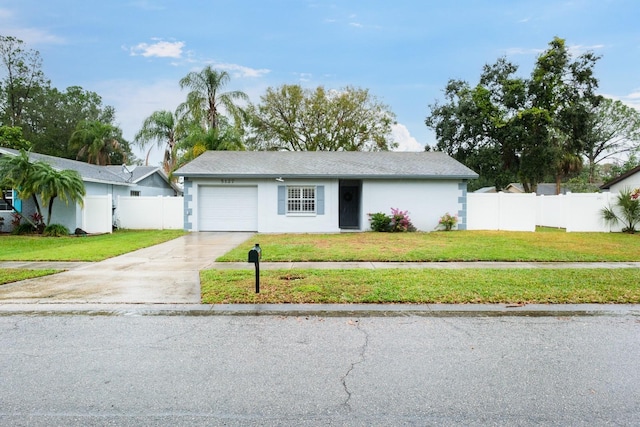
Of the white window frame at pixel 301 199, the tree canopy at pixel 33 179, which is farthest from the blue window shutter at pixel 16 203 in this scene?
the white window frame at pixel 301 199

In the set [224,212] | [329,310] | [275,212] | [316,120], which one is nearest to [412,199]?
[275,212]

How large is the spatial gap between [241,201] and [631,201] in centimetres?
1678

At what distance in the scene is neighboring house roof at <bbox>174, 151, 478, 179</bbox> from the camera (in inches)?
651

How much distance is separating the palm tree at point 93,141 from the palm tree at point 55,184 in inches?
790

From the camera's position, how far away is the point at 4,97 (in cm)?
3725

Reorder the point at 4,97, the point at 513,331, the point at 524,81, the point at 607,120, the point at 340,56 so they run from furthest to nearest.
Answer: the point at 607,120 → the point at 4,97 → the point at 524,81 → the point at 340,56 → the point at 513,331

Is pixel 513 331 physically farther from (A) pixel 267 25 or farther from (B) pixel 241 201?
(A) pixel 267 25

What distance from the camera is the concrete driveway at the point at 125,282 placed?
19.3 ft

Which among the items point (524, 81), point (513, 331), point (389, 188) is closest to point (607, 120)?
point (524, 81)

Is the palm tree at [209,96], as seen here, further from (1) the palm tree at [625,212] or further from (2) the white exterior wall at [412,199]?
(1) the palm tree at [625,212]

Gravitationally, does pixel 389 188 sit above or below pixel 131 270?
above

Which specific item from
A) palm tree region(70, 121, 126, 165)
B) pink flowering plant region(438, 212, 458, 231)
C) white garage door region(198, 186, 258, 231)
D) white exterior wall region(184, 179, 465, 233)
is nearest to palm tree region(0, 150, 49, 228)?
white exterior wall region(184, 179, 465, 233)

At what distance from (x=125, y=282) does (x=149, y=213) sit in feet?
42.6

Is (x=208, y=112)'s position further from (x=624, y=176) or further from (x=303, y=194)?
(x=624, y=176)
